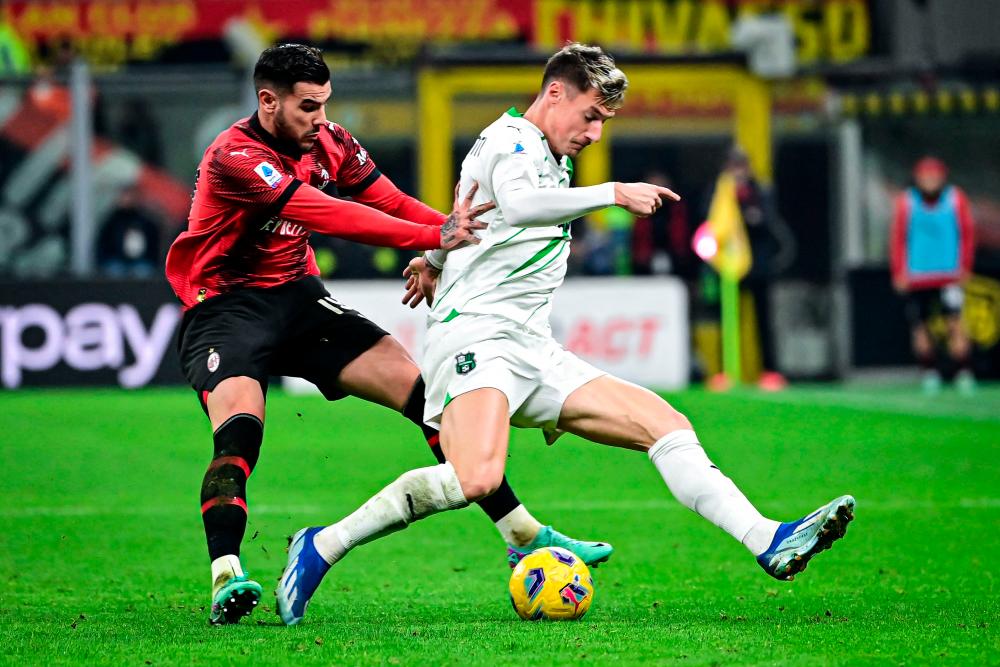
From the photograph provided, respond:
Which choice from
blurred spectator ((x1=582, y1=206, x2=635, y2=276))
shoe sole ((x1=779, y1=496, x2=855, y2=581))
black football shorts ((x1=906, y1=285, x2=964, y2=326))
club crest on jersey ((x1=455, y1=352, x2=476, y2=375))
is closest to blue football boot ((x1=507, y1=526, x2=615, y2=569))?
club crest on jersey ((x1=455, y1=352, x2=476, y2=375))

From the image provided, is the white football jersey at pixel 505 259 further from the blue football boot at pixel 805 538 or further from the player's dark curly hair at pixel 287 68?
the blue football boot at pixel 805 538

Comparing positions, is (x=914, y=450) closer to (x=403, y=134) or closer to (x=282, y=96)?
(x=282, y=96)

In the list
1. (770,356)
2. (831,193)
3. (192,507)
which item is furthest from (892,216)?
(192,507)

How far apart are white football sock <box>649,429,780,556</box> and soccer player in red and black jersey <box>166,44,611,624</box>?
0.59 m

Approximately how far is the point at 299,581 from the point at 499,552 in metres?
1.99

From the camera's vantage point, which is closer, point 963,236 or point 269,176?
point 269,176

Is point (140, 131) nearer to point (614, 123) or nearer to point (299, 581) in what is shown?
point (614, 123)

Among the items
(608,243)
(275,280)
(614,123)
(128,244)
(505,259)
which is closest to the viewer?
(505,259)

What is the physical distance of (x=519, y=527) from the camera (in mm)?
6680

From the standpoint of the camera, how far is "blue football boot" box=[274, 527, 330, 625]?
5.91 metres

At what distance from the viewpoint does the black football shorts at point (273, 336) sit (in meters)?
6.32

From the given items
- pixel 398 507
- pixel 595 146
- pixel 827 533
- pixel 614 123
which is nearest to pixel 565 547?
pixel 398 507

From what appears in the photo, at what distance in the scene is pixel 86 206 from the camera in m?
18.7

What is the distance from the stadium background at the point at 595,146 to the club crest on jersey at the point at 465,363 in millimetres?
10594
